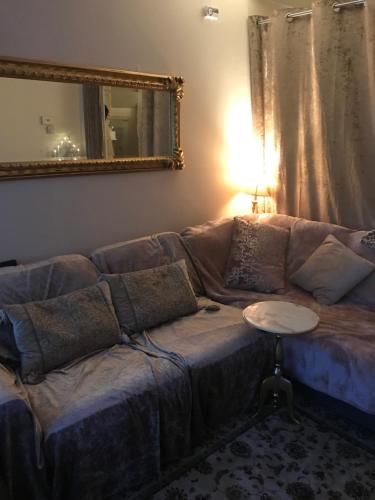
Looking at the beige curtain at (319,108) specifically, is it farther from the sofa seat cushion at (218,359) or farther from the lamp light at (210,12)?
the sofa seat cushion at (218,359)

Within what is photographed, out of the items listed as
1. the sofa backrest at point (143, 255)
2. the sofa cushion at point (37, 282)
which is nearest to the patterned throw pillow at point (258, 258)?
the sofa backrest at point (143, 255)

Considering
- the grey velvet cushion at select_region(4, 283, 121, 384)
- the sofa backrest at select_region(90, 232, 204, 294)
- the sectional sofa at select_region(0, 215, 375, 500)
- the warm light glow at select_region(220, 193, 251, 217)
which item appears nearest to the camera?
the sectional sofa at select_region(0, 215, 375, 500)

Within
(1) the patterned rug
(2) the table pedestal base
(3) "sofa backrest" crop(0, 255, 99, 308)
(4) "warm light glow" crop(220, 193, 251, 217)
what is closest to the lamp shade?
(4) "warm light glow" crop(220, 193, 251, 217)

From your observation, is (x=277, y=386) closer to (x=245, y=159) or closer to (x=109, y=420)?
(x=109, y=420)

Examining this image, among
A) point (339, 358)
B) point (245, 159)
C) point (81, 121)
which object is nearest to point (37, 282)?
point (81, 121)

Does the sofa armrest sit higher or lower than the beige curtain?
lower

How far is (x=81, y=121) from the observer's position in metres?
2.38

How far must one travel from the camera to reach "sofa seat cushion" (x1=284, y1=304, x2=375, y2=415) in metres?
1.91

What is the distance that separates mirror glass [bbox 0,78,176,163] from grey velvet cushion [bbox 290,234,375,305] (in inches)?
49.7

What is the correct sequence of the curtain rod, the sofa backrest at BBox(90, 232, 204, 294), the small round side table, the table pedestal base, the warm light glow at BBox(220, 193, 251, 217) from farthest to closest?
1. the warm light glow at BBox(220, 193, 251, 217)
2. the curtain rod
3. the sofa backrest at BBox(90, 232, 204, 294)
4. the table pedestal base
5. the small round side table

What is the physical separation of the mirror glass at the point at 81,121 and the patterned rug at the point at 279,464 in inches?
69.9

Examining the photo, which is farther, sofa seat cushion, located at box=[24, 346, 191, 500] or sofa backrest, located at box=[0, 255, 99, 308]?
sofa backrest, located at box=[0, 255, 99, 308]

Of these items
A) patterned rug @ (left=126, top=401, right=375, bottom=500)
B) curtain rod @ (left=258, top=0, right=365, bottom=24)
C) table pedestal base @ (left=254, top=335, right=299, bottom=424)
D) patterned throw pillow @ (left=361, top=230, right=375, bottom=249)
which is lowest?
patterned rug @ (left=126, top=401, right=375, bottom=500)

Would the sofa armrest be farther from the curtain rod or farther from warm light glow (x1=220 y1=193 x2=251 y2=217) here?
the curtain rod
